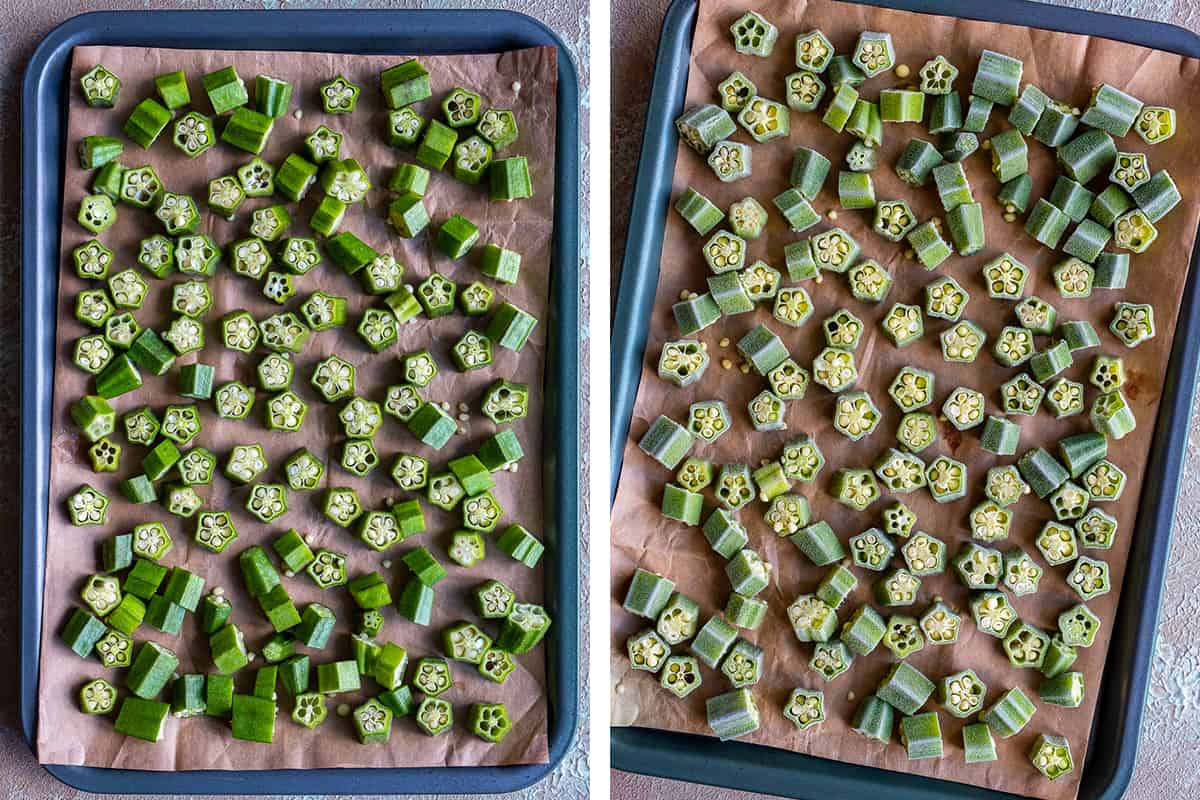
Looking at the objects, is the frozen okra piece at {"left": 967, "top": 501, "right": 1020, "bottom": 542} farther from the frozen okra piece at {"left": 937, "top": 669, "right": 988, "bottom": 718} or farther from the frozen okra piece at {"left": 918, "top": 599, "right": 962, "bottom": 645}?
the frozen okra piece at {"left": 937, "top": 669, "right": 988, "bottom": 718}

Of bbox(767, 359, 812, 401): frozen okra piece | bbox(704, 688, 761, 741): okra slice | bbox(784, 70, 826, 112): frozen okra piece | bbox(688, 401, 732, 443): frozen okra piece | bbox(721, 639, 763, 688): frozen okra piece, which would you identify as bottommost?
bbox(704, 688, 761, 741): okra slice

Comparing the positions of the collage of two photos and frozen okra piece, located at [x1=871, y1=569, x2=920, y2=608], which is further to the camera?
frozen okra piece, located at [x1=871, y1=569, x2=920, y2=608]

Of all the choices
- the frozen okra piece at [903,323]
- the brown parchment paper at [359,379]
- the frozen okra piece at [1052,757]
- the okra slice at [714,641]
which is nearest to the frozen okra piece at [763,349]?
the frozen okra piece at [903,323]

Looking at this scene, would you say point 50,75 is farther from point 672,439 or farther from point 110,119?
point 672,439

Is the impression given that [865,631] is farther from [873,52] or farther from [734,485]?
[873,52]

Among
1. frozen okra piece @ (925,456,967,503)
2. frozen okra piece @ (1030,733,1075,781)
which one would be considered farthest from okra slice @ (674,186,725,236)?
frozen okra piece @ (1030,733,1075,781)

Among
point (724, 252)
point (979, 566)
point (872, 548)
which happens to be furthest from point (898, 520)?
point (724, 252)

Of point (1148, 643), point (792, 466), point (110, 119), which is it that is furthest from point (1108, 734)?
point (110, 119)

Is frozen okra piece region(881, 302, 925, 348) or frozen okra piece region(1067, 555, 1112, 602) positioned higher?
frozen okra piece region(881, 302, 925, 348)
